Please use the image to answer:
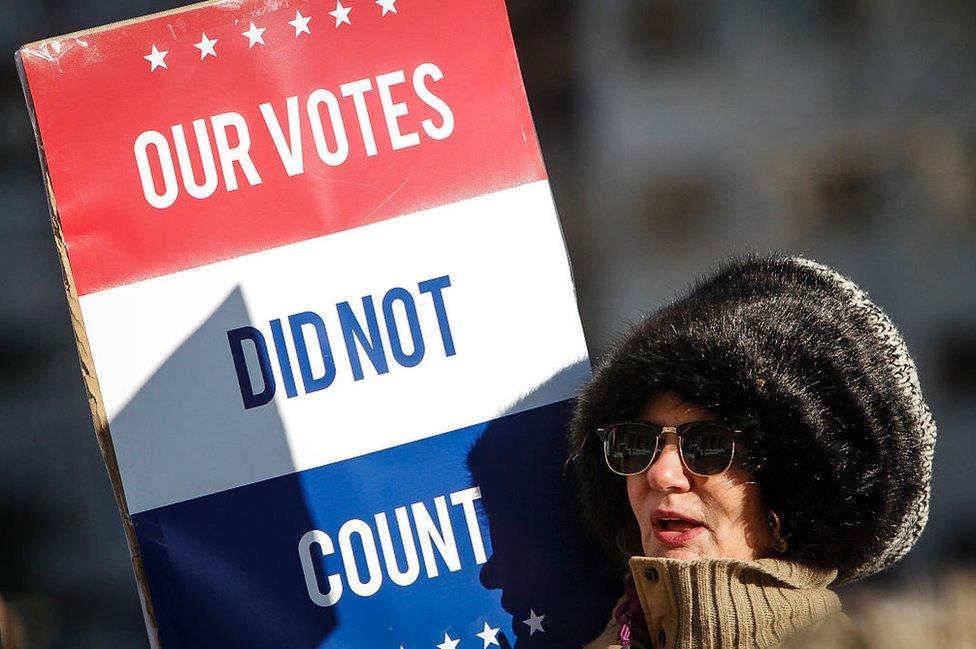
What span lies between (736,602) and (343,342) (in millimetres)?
926

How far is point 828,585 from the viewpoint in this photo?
2.18 meters

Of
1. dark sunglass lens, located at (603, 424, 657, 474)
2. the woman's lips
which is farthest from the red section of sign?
the woman's lips

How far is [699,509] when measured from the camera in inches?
83.9

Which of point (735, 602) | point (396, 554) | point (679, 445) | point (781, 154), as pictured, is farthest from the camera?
point (781, 154)

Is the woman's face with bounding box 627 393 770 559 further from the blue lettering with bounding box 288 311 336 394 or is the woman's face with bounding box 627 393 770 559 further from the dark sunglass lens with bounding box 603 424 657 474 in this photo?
the blue lettering with bounding box 288 311 336 394

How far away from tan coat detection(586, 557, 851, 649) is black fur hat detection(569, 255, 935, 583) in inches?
2.8

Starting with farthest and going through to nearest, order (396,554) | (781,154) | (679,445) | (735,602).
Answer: (781,154) → (396,554) → (679,445) → (735,602)

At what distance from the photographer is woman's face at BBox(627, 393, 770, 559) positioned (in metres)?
2.12

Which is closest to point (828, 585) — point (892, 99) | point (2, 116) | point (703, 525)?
point (703, 525)

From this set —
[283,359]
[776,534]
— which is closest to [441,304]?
[283,359]

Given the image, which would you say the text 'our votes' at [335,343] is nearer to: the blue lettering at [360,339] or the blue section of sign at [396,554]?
the blue lettering at [360,339]

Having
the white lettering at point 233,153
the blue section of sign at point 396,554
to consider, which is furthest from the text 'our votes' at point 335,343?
the white lettering at point 233,153

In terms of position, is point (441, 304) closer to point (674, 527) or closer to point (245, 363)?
point (245, 363)

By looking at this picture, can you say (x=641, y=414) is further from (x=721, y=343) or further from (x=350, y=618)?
(x=350, y=618)
